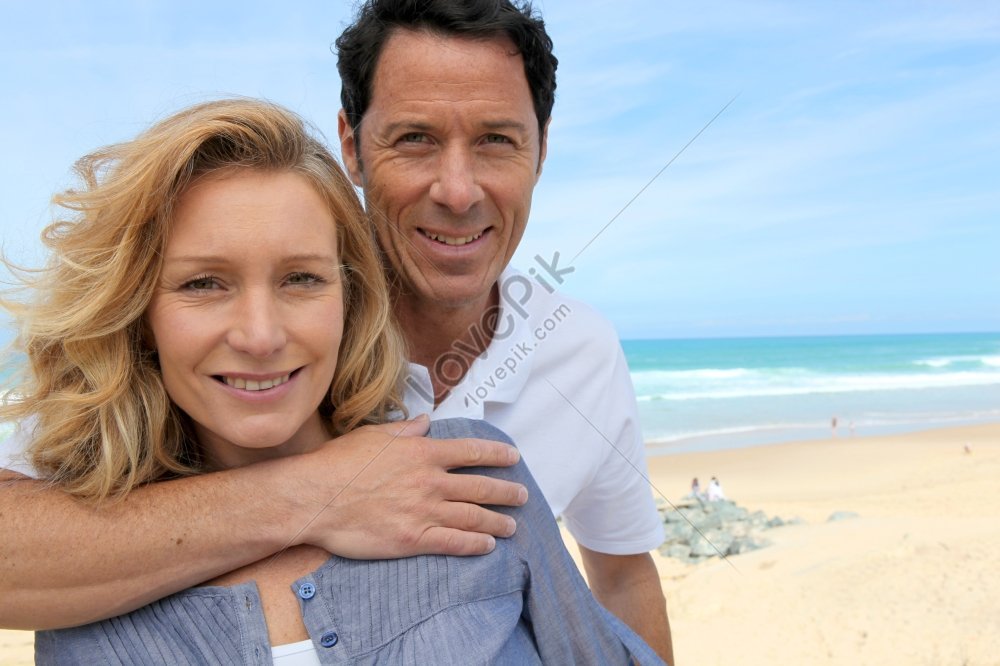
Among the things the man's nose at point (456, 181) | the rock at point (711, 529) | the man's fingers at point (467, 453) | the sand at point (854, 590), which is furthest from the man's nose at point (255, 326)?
the rock at point (711, 529)

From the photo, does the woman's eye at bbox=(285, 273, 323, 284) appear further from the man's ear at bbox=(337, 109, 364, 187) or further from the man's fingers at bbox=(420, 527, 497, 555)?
the man's ear at bbox=(337, 109, 364, 187)

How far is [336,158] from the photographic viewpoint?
2.09m

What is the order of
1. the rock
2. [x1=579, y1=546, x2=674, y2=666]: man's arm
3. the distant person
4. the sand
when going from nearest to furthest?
[x1=579, y1=546, x2=674, y2=666]: man's arm
the sand
the rock
the distant person

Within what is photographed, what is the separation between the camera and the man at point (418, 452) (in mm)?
1766

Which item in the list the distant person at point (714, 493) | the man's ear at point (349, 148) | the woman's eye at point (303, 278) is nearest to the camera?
the woman's eye at point (303, 278)

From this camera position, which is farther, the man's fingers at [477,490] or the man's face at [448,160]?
the man's face at [448,160]

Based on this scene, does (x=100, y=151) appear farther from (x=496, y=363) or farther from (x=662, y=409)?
(x=662, y=409)

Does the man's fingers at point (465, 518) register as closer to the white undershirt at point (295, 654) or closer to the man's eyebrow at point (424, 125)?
the white undershirt at point (295, 654)

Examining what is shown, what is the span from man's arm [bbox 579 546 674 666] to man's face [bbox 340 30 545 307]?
1146 millimetres

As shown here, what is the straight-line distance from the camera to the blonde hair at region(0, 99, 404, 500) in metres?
1.78

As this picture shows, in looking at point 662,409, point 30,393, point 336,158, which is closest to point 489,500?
point 336,158

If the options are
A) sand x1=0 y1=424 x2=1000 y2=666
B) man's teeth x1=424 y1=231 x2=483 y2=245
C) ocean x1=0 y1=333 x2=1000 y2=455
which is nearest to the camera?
man's teeth x1=424 y1=231 x2=483 y2=245

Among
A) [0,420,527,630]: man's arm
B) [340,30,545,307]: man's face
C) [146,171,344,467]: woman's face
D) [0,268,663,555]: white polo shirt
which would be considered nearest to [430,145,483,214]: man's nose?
[340,30,545,307]: man's face

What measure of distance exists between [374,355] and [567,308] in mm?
1075
